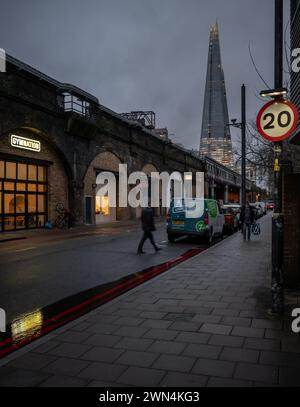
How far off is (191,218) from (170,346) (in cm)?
1105

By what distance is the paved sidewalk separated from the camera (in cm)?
360

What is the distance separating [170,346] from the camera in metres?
4.38

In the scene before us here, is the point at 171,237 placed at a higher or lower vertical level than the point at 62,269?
higher

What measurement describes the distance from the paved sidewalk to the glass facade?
664 inches

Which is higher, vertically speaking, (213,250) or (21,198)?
(21,198)

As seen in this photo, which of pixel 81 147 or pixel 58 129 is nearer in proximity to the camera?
pixel 58 129

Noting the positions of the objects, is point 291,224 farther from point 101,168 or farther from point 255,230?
point 101,168

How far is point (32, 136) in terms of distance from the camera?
23297mm

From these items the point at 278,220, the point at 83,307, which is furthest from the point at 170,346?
the point at 278,220

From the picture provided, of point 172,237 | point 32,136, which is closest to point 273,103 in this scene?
point 172,237

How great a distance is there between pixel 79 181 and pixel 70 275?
19.0 m

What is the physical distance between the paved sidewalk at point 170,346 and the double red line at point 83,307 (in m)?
0.25

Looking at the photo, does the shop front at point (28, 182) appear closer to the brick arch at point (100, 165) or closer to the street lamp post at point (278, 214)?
the brick arch at point (100, 165)
